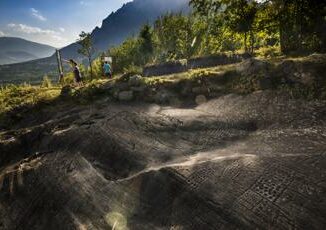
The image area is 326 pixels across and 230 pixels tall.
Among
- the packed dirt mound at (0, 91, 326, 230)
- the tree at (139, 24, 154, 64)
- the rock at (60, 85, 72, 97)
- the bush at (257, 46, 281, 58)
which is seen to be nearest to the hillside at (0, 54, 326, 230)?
the packed dirt mound at (0, 91, 326, 230)

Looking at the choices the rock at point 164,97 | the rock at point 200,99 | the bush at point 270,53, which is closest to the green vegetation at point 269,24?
the bush at point 270,53

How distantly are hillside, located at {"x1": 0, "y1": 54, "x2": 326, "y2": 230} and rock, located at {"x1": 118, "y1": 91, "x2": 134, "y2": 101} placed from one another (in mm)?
100

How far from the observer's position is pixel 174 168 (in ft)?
41.6

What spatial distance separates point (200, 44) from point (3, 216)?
71.2 meters

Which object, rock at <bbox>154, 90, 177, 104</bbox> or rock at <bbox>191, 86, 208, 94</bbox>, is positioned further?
rock at <bbox>154, 90, 177, 104</bbox>

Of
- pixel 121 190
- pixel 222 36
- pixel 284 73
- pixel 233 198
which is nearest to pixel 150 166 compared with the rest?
pixel 121 190

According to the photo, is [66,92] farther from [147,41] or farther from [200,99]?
[147,41]

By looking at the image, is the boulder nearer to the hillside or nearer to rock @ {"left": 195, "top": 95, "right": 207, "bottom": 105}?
the hillside

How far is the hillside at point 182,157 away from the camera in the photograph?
10.5m

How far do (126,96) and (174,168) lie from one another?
10811 millimetres

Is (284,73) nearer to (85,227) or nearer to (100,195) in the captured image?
(100,195)

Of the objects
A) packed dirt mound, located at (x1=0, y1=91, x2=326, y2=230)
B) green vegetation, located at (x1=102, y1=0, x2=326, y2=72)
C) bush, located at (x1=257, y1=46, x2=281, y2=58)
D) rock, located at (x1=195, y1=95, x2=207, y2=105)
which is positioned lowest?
packed dirt mound, located at (x1=0, y1=91, x2=326, y2=230)

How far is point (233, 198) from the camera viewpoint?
1063 centimetres

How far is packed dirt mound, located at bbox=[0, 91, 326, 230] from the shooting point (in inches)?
405
